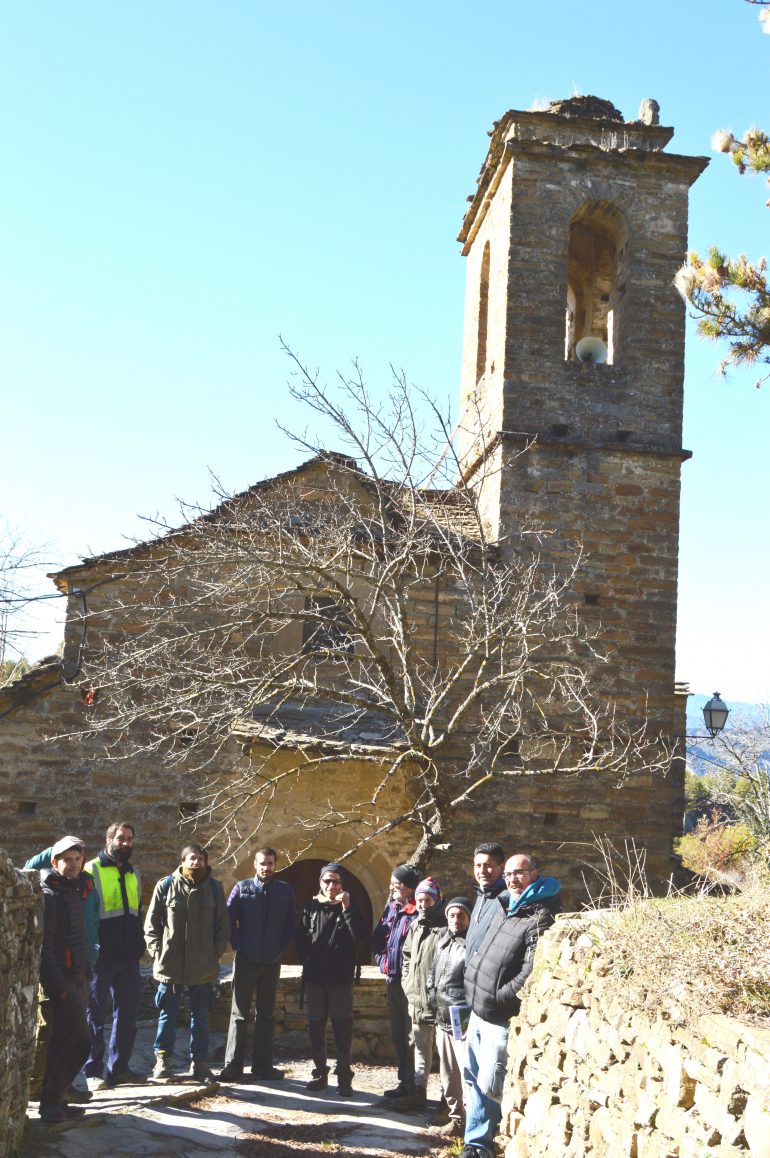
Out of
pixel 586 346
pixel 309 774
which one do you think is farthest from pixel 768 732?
pixel 309 774

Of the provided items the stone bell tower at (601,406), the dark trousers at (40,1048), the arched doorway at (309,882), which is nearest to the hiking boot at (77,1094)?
the dark trousers at (40,1048)

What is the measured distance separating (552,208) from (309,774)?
735cm

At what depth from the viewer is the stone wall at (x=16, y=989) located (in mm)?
5594

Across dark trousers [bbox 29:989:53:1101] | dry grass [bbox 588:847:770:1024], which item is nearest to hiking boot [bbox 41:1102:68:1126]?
dark trousers [bbox 29:989:53:1101]

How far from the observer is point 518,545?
12867 mm

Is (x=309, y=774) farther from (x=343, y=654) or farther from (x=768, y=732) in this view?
(x=768, y=732)

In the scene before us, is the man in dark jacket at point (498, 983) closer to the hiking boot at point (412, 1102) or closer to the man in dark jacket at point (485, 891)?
the man in dark jacket at point (485, 891)

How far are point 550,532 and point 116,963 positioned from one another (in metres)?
7.11

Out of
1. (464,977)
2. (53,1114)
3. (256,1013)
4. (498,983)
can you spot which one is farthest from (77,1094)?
(498,983)

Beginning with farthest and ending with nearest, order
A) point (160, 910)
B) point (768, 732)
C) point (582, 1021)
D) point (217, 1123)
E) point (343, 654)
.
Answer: point (768, 732)
point (343, 654)
point (160, 910)
point (217, 1123)
point (582, 1021)

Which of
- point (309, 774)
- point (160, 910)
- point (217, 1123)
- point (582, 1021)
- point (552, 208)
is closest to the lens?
point (582, 1021)

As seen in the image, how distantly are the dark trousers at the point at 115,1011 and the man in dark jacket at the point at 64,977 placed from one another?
0.81 metres

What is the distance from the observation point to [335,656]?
37.0ft

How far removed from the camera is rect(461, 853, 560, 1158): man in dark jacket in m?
6.19
